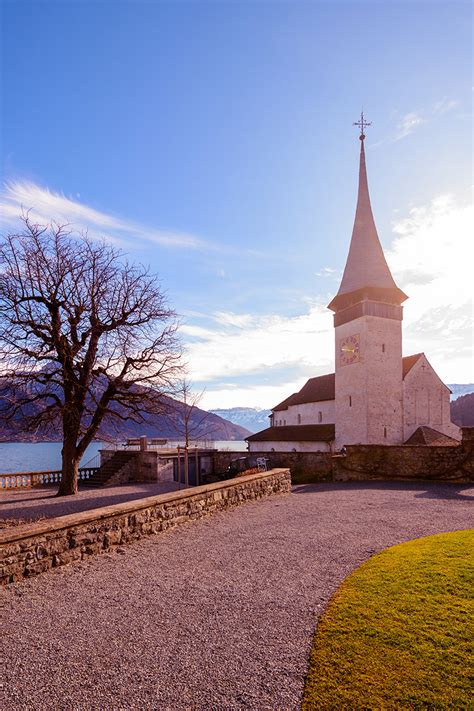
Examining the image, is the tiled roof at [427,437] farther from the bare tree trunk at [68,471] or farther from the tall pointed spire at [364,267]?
the bare tree trunk at [68,471]

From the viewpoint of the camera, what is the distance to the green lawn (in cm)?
365

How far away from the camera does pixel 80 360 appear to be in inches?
765

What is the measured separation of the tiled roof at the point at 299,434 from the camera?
144 feet

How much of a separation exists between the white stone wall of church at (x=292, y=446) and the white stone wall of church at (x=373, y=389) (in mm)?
1795

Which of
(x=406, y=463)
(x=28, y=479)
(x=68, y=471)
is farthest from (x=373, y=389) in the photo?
(x=28, y=479)

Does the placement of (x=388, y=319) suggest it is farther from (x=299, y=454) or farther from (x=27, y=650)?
(x=27, y=650)

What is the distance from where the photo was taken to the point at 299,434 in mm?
46906

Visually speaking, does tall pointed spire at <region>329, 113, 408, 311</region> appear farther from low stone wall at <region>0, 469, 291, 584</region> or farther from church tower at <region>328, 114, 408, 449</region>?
low stone wall at <region>0, 469, 291, 584</region>

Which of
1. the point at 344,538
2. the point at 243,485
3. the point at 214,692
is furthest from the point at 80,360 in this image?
the point at 214,692

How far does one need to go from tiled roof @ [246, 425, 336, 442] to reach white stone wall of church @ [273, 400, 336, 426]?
1841mm

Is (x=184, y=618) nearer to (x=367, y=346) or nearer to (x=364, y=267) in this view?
(x=367, y=346)

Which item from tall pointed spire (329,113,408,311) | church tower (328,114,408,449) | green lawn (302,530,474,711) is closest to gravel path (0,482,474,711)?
green lawn (302,530,474,711)

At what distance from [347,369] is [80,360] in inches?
1172

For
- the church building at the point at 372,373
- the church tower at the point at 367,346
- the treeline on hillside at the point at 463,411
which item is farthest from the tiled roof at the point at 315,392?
the treeline on hillside at the point at 463,411
